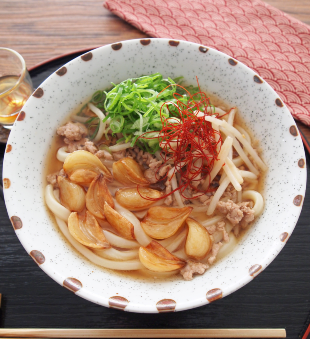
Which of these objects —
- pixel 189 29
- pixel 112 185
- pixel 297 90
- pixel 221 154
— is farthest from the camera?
pixel 189 29

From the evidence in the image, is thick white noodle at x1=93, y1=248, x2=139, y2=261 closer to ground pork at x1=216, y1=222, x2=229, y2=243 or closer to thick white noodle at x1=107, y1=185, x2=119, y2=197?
thick white noodle at x1=107, y1=185, x2=119, y2=197

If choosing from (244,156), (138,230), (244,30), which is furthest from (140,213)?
(244,30)

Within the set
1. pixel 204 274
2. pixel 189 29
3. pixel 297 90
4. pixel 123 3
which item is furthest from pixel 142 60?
pixel 204 274

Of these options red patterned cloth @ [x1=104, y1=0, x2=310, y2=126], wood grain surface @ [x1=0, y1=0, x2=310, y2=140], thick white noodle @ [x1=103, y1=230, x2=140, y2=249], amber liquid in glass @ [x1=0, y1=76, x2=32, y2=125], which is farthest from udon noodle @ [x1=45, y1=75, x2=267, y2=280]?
wood grain surface @ [x1=0, y1=0, x2=310, y2=140]

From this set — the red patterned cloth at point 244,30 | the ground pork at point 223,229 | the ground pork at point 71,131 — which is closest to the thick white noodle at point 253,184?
the ground pork at point 223,229

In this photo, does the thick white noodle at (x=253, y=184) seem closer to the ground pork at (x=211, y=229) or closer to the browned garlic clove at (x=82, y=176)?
the ground pork at (x=211, y=229)

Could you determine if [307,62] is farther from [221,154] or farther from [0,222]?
[0,222]
